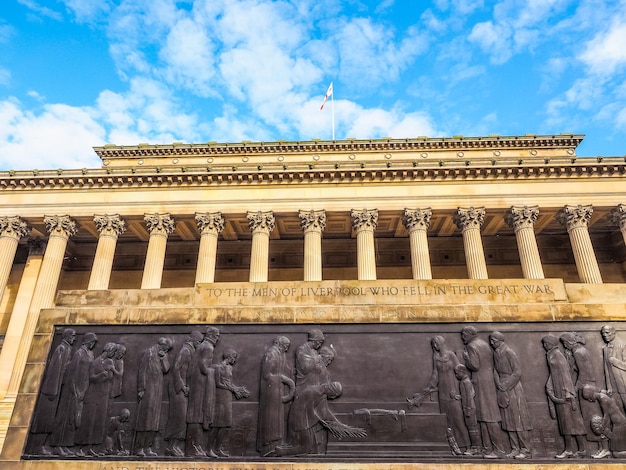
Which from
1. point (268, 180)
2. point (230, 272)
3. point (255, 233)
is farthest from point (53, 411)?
point (230, 272)

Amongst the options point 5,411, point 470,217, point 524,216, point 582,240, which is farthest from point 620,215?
point 5,411

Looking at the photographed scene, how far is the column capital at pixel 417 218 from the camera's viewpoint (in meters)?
27.3

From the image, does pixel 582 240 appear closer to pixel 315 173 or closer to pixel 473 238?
pixel 473 238

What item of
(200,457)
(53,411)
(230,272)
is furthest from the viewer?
(230,272)

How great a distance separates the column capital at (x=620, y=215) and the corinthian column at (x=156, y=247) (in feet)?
96.8

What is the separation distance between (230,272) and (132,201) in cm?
921

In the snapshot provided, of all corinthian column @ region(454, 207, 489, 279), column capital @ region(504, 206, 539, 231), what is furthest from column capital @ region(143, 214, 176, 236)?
column capital @ region(504, 206, 539, 231)

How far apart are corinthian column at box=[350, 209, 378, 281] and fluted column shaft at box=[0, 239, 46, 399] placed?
64.8 ft

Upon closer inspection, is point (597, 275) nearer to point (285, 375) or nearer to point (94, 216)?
point (285, 375)

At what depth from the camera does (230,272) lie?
33.4 m

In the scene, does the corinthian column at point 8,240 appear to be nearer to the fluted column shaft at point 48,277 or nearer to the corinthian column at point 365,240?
the fluted column shaft at point 48,277

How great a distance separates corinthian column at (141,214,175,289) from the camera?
26.6 metres

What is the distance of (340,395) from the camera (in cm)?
835

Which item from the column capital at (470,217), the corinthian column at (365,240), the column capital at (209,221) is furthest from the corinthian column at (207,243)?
the column capital at (470,217)
